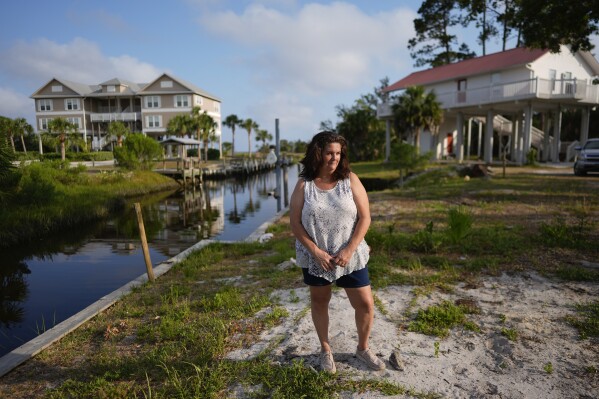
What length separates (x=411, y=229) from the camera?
927 centimetres

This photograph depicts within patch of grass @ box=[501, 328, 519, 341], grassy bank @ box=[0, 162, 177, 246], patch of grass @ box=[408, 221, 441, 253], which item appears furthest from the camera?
grassy bank @ box=[0, 162, 177, 246]

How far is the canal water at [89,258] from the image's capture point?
25.3 ft

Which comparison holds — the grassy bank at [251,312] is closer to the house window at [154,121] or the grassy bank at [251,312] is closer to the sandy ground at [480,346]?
the sandy ground at [480,346]

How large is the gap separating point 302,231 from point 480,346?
82.0 inches

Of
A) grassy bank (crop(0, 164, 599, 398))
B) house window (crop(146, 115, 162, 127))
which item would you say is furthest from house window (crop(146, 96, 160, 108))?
grassy bank (crop(0, 164, 599, 398))

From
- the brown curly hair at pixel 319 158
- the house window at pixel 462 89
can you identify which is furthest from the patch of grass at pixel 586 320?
the house window at pixel 462 89

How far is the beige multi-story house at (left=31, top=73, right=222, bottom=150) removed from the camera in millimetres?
54125

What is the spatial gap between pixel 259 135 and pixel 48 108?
35.7 m

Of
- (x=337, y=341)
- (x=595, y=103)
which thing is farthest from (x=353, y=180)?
(x=595, y=103)

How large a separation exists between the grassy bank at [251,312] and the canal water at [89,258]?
5.91 feet

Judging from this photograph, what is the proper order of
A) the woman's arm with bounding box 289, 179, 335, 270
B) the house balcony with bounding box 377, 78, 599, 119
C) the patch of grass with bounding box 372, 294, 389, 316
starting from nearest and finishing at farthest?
the woman's arm with bounding box 289, 179, 335, 270
the patch of grass with bounding box 372, 294, 389, 316
the house balcony with bounding box 377, 78, 599, 119

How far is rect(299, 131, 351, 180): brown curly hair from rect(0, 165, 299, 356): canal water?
14.8 ft

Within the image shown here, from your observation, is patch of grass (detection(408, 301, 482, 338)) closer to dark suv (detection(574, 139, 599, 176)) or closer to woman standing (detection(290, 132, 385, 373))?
woman standing (detection(290, 132, 385, 373))

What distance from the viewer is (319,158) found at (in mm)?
3189
